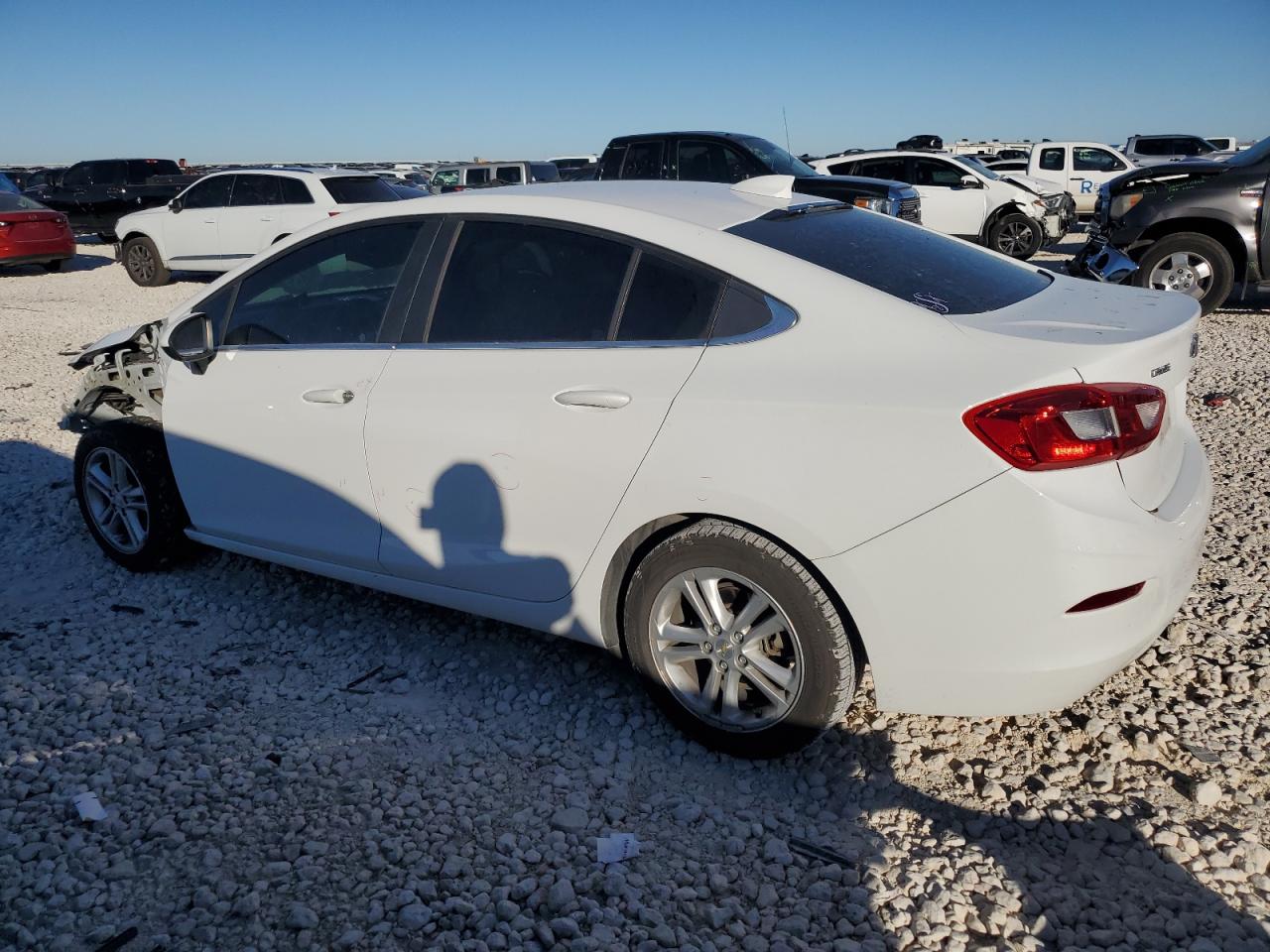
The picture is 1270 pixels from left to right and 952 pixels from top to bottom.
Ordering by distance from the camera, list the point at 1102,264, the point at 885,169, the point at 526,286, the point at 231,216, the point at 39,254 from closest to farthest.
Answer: the point at 526,286 < the point at 1102,264 < the point at 231,216 < the point at 885,169 < the point at 39,254

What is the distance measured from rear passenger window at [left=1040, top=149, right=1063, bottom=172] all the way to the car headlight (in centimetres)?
1288

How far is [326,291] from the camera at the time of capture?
13.0 ft

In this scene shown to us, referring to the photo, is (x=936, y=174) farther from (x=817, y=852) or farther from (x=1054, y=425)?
(x=817, y=852)

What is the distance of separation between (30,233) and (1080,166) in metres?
20.3

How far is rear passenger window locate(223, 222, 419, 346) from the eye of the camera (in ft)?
12.1

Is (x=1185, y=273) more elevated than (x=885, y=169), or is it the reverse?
(x=885, y=169)

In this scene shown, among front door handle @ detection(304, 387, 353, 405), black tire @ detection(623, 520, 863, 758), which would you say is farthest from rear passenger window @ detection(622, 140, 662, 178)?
black tire @ detection(623, 520, 863, 758)

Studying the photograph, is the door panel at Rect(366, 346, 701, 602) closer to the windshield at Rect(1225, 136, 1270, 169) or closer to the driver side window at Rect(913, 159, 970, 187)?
the windshield at Rect(1225, 136, 1270, 169)

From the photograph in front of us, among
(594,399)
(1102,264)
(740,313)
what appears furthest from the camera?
(1102,264)

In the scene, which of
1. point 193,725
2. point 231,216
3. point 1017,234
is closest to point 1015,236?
point 1017,234

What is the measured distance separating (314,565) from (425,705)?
2.59 ft

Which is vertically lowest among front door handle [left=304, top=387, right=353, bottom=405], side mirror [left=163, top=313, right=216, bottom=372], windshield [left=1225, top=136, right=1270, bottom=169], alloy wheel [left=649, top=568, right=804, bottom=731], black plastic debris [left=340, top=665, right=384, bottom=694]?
black plastic debris [left=340, top=665, right=384, bottom=694]

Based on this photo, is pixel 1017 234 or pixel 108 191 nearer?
pixel 1017 234

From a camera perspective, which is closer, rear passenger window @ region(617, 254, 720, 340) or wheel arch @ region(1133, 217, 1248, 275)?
rear passenger window @ region(617, 254, 720, 340)
